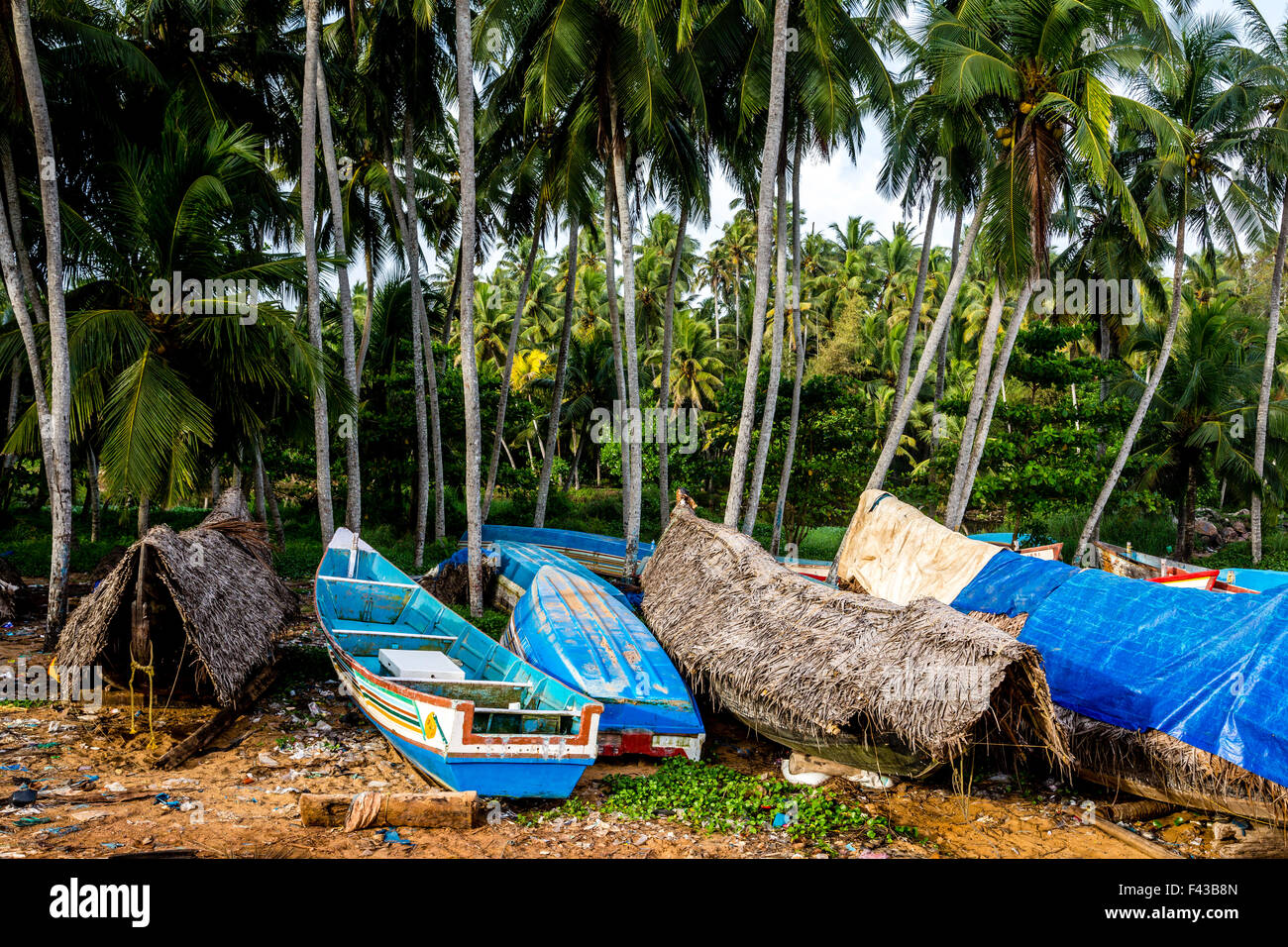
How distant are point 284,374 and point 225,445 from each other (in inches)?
85.0

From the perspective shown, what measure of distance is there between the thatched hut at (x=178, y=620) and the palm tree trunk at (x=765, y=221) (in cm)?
752

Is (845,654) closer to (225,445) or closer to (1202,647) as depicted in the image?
(1202,647)

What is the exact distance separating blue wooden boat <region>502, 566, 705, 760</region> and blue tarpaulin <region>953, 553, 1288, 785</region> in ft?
12.3

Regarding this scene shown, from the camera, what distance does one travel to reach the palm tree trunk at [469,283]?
12.2 metres

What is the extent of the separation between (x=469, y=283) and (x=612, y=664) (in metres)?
6.68

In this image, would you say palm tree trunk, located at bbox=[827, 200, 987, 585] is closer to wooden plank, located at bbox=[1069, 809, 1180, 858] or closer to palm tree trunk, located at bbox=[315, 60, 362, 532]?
wooden plank, located at bbox=[1069, 809, 1180, 858]

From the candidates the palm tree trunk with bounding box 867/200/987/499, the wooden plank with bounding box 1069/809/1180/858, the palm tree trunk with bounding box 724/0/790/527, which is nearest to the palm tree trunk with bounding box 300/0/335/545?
the palm tree trunk with bounding box 724/0/790/527

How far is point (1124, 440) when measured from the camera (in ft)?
66.2

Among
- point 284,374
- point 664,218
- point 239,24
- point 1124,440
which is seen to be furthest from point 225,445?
point 664,218

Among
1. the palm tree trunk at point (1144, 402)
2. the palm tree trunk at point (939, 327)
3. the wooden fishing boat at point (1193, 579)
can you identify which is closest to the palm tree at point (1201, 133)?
the palm tree trunk at point (1144, 402)

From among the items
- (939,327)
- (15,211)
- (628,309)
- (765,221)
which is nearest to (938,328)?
(939,327)

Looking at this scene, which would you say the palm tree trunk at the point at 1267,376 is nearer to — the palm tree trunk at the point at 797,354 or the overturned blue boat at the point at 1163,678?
the palm tree trunk at the point at 797,354

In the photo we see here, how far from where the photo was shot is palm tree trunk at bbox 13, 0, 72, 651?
10.4m

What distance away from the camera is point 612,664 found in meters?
9.20
